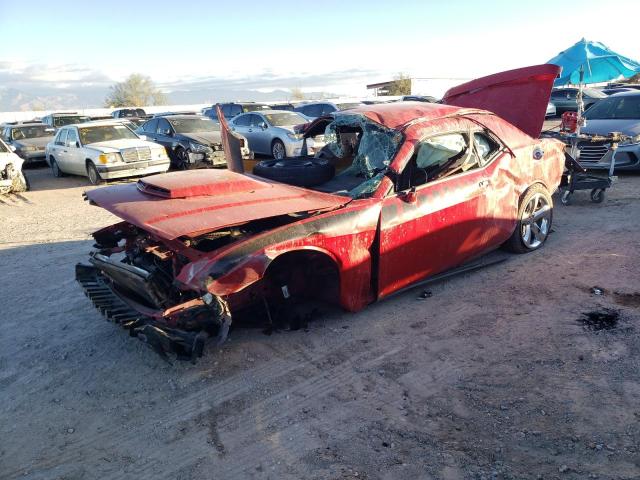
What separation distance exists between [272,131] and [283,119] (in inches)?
35.7

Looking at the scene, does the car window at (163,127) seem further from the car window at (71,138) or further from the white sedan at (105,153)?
the car window at (71,138)

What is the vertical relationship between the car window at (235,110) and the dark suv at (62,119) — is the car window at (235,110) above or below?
above

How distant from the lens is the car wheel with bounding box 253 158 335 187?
4.87 m

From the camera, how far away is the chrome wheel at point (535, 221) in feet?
17.8

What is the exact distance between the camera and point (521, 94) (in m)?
6.20

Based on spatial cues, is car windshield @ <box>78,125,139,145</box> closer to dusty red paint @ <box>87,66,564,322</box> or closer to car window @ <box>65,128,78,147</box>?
car window @ <box>65,128,78,147</box>

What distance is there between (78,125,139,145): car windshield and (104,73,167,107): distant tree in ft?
182

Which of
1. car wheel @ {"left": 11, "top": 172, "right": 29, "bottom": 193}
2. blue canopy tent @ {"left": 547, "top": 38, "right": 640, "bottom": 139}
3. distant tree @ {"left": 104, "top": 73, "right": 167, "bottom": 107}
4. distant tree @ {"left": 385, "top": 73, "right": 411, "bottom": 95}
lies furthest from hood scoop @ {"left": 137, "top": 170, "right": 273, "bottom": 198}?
distant tree @ {"left": 104, "top": 73, "right": 167, "bottom": 107}

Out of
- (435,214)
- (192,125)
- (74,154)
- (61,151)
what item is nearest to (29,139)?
(61,151)

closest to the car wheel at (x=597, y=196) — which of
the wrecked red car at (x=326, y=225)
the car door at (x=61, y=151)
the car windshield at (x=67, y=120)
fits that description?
the wrecked red car at (x=326, y=225)

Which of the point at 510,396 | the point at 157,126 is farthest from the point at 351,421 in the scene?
the point at 157,126

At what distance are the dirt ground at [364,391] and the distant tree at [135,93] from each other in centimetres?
6600

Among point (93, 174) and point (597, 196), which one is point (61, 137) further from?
point (597, 196)

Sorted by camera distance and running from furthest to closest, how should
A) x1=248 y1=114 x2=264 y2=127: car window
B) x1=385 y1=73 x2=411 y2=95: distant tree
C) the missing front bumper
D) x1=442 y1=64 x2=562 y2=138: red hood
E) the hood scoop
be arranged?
x1=385 y1=73 x2=411 y2=95: distant tree < x1=248 y1=114 x2=264 y2=127: car window < x1=442 y1=64 x2=562 y2=138: red hood < the hood scoop < the missing front bumper
